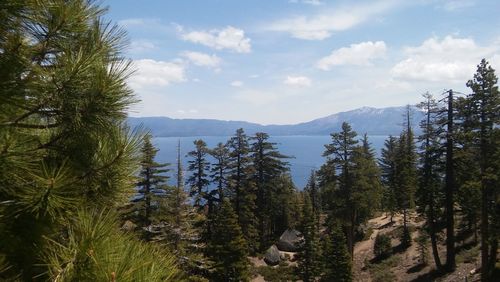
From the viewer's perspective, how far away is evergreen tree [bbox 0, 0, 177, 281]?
327 centimetres

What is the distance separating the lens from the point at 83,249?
10.3 feet

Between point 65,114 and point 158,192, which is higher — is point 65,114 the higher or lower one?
the higher one

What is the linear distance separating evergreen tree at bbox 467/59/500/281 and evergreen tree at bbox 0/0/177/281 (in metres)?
21.2

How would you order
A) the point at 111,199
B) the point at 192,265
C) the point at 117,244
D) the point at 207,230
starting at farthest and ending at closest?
the point at 207,230, the point at 192,265, the point at 111,199, the point at 117,244

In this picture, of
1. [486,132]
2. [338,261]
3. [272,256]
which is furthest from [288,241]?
[486,132]

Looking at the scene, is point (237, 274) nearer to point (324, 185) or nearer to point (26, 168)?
point (324, 185)

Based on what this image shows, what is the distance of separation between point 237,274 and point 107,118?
22912 mm

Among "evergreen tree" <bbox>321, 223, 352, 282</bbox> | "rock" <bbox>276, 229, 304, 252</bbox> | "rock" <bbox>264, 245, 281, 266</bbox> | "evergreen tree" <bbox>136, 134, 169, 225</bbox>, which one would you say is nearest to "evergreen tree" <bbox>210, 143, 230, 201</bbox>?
"rock" <bbox>264, 245, 281, 266</bbox>

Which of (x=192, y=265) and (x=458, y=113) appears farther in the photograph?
(x=458, y=113)

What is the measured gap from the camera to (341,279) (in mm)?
27516

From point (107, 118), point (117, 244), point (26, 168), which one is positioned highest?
point (107, 118)

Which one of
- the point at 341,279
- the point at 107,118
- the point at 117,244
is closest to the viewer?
the point at 117,244

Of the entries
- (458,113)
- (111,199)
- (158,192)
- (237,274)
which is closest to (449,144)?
(458,113)

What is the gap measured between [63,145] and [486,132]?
2222 cm
